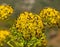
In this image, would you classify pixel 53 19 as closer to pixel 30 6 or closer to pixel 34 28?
pixel 34 28

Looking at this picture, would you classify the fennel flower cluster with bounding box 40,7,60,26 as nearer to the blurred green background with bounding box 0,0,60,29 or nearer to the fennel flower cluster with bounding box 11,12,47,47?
the fennel flower cluster with bounding box 11,12,47,47

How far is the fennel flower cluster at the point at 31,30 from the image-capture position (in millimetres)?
5229

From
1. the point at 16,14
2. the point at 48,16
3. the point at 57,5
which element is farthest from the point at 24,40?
the point at 57,5

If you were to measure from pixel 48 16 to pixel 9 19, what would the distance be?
0.97m

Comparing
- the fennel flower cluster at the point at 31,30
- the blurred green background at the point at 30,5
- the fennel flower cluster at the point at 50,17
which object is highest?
the blurred green background at the point at 30,5

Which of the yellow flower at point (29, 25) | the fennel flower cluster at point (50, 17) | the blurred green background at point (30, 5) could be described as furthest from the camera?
the blurred green background at point (30, 5)

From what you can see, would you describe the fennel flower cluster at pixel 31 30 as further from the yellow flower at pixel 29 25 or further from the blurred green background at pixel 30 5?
the blurred green background at pixel 30 5

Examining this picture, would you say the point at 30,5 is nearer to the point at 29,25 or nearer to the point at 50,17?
the point at 50,17

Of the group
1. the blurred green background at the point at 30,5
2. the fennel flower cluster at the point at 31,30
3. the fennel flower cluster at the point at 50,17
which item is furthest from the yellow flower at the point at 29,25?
the blurred green background at the point at 30,5

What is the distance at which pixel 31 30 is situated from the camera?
523 centimetres

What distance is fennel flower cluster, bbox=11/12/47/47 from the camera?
523 cm

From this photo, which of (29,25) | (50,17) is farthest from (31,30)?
(50,17)

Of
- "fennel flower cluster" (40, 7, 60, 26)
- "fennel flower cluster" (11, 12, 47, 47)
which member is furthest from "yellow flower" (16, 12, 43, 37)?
"fennel flower cluster" (40, 7, 60, 26)

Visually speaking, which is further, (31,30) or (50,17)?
(50,17)
